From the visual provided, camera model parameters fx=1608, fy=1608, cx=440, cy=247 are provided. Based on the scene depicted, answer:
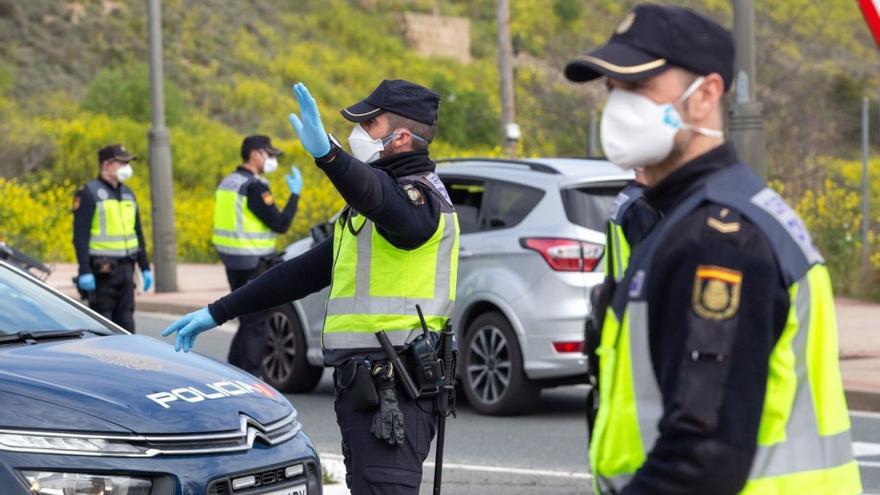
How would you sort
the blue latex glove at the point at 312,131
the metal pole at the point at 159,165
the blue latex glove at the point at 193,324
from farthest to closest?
the metal pole at the point at 159,165, the blue latex glove at the point at 193,324, the blue latex glove at the point at 312,131

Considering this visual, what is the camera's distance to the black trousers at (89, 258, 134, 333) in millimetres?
11539

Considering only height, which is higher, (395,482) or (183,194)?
(183,194)

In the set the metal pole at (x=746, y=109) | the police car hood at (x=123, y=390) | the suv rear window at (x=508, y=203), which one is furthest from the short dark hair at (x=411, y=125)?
the metal pole at (x=746, y=109)

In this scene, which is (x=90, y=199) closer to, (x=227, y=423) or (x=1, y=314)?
(x=1, y=314)

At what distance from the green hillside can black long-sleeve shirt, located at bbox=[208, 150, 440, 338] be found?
13.9 m

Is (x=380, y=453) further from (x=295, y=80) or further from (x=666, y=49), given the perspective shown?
(x=295, y=80)

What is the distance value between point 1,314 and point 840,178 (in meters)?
22.2

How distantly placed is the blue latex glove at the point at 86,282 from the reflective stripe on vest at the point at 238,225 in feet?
3.00

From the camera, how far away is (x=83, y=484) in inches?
198

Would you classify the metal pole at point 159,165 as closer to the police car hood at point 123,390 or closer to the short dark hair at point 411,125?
the police car hood at point 123,390

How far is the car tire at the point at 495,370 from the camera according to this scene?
1035 cm

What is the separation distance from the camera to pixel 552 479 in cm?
838

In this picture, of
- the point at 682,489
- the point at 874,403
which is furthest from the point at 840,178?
the point at 682,489

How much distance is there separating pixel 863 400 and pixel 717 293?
8928 millimetres
